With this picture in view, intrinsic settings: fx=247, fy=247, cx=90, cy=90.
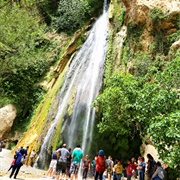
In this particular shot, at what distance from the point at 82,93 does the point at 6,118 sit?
933cm

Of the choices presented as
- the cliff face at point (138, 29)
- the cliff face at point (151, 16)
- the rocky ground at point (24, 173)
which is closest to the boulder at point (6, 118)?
the cliff face at point (138, 29)

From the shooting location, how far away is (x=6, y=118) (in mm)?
22844

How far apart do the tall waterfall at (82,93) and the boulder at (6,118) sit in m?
6.21

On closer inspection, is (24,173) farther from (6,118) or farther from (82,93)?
(6,118)

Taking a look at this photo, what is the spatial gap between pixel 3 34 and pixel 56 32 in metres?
19.2

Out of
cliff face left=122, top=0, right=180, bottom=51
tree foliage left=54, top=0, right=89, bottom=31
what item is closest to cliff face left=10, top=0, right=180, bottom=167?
cliff face left=122, top=0, right=180, bottom=51

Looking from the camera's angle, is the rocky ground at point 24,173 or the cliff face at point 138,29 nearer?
the rocky ground at point 24,173

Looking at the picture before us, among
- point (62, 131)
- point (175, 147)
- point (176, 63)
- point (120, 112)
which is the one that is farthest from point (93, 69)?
point (175, 147)

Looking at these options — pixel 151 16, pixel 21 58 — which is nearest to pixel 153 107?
pixel 21 58

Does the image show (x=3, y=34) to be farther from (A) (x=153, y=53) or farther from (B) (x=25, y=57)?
(A) (x=153, y=53)

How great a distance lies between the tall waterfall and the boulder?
6.21m

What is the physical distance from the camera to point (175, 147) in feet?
24.6

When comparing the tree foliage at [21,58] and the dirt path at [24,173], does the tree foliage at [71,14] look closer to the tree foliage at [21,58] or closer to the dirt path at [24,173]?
the tree foliage at [21,58]

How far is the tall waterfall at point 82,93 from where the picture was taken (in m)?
15.6
